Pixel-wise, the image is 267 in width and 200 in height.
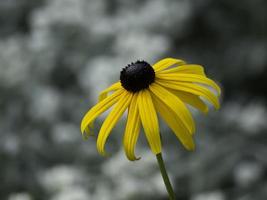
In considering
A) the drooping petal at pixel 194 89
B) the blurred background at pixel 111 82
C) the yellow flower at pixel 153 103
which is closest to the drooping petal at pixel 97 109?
the yellow flower at pixel 153 103

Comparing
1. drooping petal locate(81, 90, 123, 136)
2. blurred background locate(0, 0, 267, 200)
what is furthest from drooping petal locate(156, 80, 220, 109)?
blurred background locate(0, 0, 267, 200)

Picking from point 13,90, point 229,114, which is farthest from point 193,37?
point 13,90

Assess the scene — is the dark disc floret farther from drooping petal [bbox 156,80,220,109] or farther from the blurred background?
the blurred background

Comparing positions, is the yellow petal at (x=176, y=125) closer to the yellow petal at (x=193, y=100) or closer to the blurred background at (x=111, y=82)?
the yellow petal at (x=193, y=100)

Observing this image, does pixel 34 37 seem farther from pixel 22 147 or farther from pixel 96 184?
pixel 96 184

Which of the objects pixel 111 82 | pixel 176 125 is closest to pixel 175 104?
pixel 176 125

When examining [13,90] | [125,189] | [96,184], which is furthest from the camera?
[13,90]
